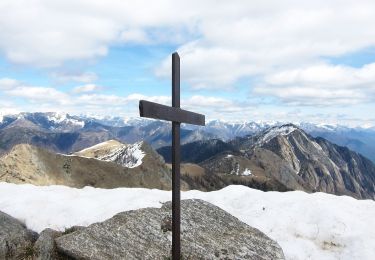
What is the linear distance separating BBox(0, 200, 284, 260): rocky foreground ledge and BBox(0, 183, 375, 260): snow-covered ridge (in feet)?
7.32

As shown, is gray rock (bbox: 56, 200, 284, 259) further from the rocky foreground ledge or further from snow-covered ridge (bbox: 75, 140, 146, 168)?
snow-covered ridge (bbox: 75, 140, 146, 168)

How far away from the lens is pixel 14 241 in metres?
15.4

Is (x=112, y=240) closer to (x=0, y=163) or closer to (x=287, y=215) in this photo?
(x=287, y=215)

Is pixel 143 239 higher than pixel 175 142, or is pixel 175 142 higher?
pixel 175 142

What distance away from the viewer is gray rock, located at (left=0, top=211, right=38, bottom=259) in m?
14.6

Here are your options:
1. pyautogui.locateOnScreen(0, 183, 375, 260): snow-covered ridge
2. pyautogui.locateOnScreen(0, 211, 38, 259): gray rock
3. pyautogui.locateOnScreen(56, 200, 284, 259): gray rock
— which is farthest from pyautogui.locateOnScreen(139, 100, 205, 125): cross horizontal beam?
pyautogui.locateOnScreen(0, 183, 375, 260): snow-covered ridge

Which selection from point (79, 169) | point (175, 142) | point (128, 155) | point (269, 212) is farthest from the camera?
point (128, 155)

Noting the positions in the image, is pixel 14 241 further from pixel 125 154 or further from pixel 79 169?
pixel 125 154

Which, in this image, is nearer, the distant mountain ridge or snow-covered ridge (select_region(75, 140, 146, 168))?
the distant mountain ridge

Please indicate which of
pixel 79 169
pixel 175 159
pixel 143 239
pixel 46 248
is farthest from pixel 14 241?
pixel 79 169

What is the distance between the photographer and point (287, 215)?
75.3ft

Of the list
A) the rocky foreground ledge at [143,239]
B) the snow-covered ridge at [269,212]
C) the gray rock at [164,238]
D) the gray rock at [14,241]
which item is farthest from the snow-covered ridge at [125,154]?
the gray rock at [14,241]

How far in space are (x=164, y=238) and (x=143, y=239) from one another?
91 centimetres

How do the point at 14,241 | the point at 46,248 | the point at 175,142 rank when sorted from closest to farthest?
the point at 175,142, the point at 46,248, the point at 14,241
